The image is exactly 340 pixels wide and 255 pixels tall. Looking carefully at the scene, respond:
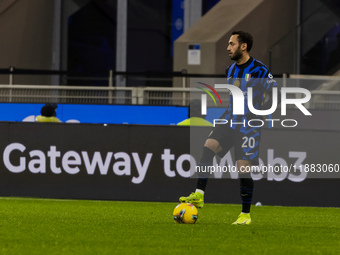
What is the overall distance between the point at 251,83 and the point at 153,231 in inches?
78.8

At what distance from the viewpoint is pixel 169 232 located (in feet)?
27.9

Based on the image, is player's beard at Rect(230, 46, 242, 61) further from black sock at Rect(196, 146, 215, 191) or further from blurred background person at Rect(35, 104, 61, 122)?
blurred background person at Rect(35, 104, 61, 122)

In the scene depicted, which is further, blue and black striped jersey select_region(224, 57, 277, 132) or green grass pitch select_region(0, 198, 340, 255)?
blue and black striped jersey select_region(224, 57, 277, 132)

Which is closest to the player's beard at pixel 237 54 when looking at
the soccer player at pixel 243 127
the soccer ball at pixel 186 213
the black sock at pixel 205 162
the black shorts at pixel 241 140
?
the soccer player at pixel 243 127

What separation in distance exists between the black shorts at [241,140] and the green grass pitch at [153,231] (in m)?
0.79

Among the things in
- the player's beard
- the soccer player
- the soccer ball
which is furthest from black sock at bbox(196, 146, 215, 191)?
the player's beard

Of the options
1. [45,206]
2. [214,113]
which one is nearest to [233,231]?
[45,206]

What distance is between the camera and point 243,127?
9375mm

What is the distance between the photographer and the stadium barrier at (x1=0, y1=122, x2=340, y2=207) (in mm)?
13602

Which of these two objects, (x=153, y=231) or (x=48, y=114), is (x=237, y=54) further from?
(x=48, y=114)

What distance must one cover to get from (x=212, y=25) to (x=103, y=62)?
5128 millimetres

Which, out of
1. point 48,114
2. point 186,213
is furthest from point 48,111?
point 186,213

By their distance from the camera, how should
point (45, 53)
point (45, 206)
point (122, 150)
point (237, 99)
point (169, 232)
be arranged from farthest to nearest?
point (45, 53) → point (122, 150) → point (45, 206) → point (237, 99) → point (169, 232)

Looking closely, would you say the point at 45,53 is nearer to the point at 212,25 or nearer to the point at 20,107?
the point at 212,25
